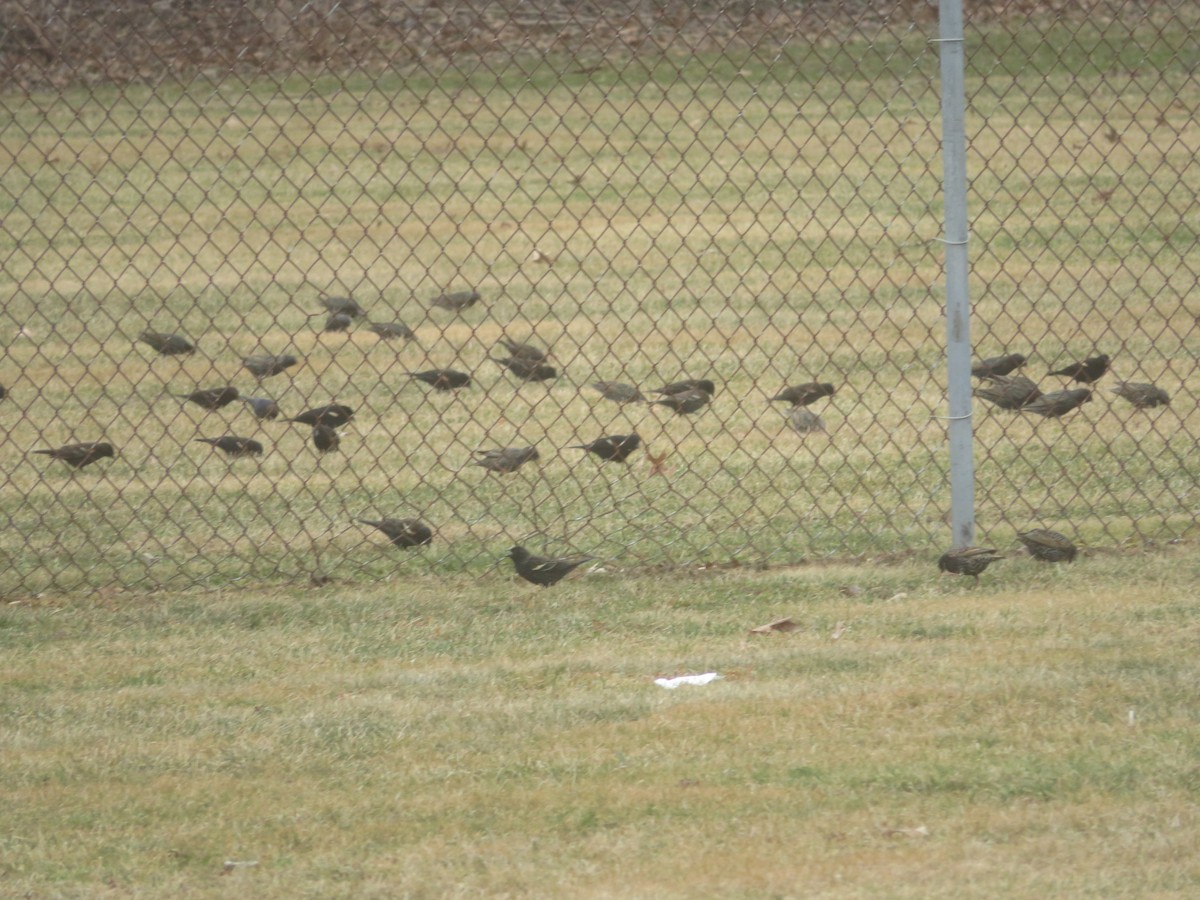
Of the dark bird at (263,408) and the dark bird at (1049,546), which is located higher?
the dark bird at (263,408)

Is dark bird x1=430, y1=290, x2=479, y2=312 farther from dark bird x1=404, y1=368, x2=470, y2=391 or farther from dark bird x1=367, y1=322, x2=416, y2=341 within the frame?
dark bird x1=404, y1=368, x2=470, y2=391

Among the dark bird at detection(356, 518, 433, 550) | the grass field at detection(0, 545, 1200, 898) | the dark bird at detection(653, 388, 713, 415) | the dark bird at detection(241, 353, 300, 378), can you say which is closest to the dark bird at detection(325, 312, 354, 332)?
the dark bird at detection(241, 353, 300, 378)

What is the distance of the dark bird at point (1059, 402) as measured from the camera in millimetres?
6031

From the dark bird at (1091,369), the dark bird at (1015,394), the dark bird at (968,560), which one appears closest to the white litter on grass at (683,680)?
the dark bird at (968,560)

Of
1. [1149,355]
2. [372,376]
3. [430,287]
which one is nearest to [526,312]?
[430,287]

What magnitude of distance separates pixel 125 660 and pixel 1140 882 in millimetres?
2741

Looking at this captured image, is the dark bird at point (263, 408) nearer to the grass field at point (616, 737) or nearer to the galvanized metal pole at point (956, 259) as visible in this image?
the grass field at point (616, 737)

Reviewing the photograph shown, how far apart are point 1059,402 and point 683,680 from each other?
265 centimetres

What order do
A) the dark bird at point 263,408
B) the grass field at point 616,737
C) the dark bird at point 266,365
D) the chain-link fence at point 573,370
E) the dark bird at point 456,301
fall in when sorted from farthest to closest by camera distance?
1. the dark bird at point 456,301
2. the dark bird at point 266,365
3. the dark bird at point 263,408
4. the chain-link fence at point 573,370
5. the grass field at point 616,737

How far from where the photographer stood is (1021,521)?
538 centimetres

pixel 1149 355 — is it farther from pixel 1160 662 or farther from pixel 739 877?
pixel 739 877

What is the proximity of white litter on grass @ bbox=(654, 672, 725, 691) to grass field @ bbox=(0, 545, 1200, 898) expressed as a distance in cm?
5

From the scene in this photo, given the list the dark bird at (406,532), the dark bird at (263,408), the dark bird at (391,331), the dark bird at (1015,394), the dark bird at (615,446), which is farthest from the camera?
the dark bird at (391,331)

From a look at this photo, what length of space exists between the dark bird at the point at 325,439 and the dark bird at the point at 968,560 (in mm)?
2828
